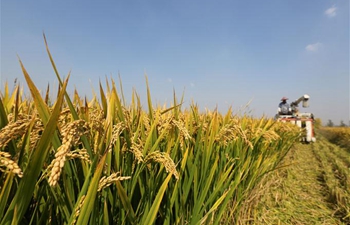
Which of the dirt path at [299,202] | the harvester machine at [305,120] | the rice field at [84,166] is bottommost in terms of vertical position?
the dirt path at [299,202]

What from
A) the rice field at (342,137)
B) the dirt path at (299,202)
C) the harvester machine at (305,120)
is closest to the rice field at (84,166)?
the dirt path at (299,202)

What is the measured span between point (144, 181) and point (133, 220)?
18 cm

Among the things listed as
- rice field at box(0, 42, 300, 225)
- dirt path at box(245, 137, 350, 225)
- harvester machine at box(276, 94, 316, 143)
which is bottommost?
dirt path at box(245, 137, 350, 225)

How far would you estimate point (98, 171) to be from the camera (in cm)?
52

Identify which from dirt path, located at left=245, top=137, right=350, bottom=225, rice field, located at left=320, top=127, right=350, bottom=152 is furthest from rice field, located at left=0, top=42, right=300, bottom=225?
rice field, located at left=320, top=127, right=350, bottom=152

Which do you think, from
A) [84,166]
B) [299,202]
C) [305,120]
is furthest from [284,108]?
[84,166]

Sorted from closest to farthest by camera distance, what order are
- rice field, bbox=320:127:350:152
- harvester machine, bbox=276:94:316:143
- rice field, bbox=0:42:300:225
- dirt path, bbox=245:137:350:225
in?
rice field, bbox=0:42:300:225, dirt path, bbox=245:137:350:225, harvester machine, bbox=276:94:316:143, rice field, bbox=320:127:350:152

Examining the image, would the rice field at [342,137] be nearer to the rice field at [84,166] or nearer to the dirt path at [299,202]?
the dirt path at [299,202]

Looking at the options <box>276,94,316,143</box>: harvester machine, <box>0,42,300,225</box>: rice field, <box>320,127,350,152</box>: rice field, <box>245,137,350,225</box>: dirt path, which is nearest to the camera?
<box>0,42,300,225</box>: rice field

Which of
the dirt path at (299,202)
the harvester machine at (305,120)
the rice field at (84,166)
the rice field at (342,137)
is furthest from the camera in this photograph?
the rice field at (342,137)

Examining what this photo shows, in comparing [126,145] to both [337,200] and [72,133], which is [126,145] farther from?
[337,200]

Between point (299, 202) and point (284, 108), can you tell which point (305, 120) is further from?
point (299, 202)

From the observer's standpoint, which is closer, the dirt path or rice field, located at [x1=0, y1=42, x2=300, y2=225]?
rice field, located at [x1=0, y1=42, x2=300, y2=225]

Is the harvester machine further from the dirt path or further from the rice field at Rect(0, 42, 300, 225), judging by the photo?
the rice field at Rect(0, 42, 300, 225)
